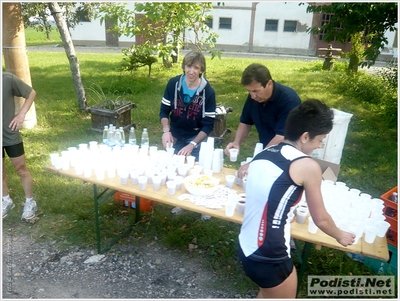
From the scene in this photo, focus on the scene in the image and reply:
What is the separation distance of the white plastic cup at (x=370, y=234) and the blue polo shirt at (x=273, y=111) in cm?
105

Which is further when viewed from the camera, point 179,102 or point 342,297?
point 179,102

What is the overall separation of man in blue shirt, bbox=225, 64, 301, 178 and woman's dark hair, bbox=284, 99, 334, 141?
95 cm

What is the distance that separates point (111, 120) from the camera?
241 inches

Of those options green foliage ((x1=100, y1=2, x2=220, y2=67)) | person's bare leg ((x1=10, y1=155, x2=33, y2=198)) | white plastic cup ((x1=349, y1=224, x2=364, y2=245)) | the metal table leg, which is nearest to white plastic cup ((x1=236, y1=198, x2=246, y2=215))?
white plastic cup ((x1=349, y1=224, x2=364, y2=245))

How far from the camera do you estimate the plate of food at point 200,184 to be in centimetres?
269

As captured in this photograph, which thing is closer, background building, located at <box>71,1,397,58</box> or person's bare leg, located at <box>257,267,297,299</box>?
person's bare leg, located at <box>257,267,297,299</box>

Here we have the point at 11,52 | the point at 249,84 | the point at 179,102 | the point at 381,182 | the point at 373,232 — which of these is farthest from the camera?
the point at 11,52

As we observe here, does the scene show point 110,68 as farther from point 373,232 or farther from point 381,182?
point 373,232

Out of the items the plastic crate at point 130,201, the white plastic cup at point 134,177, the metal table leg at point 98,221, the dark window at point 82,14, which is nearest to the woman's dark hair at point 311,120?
the white plastic cup at point 134,177

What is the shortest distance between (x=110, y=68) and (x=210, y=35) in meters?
6.70

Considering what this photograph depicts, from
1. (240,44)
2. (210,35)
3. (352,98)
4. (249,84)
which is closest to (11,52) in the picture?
(210,35)

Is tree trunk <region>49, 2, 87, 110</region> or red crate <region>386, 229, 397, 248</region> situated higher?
tree trunk <region>49, 2, 87, 110</region>

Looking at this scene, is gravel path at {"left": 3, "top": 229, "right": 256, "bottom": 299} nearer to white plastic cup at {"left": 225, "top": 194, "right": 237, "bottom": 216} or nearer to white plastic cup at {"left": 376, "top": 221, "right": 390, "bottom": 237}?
white plastic cup at {"left": 225, "top": 194, "right": 237, "bottom": 216}

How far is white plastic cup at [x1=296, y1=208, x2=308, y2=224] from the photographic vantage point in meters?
2.38
